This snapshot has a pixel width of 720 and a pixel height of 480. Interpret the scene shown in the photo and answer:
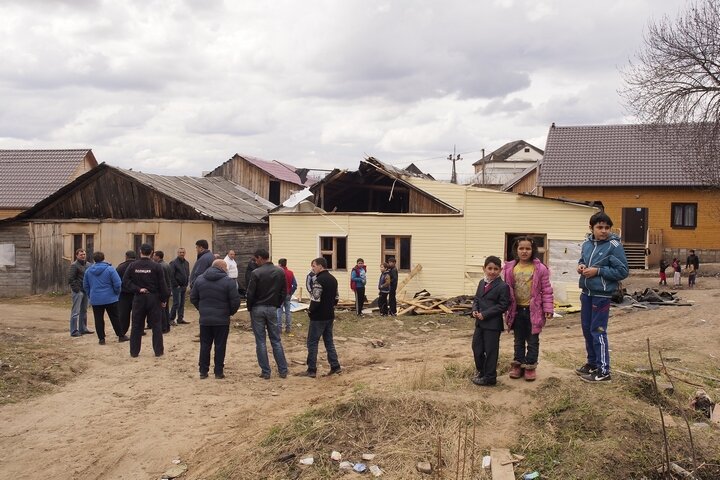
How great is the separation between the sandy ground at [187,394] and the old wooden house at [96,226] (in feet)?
25.6

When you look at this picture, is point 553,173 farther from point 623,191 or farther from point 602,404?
point 602,404

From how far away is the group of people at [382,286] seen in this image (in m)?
16.3

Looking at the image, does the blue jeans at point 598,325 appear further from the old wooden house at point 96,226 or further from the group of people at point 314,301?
the old wooden house at point 96,226

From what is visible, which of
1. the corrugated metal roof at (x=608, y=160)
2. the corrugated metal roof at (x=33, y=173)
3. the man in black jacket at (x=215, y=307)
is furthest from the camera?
the corrugated metal roof at (x=33, y=173)

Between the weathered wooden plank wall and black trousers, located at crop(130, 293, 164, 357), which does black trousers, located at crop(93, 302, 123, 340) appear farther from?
the weathered wooden plank wall

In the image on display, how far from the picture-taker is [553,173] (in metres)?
30.0

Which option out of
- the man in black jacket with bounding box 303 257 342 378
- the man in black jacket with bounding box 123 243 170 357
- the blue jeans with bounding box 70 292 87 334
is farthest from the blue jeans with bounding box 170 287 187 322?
the man in black jacket with bounding box 303 257 342 378

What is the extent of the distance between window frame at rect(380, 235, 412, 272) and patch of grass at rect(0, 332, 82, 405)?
10.4 m

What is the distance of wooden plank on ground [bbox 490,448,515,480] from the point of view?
5172mm

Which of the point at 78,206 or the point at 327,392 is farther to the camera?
the point at 78,206

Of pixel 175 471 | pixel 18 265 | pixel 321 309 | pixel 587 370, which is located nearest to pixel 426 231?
pixel 321 309

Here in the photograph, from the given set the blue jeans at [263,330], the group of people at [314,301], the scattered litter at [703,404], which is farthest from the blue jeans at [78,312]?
the scattered litter at [703,404]

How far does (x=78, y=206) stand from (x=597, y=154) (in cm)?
2423

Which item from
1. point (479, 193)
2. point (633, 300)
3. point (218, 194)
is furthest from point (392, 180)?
point (218, 194)
